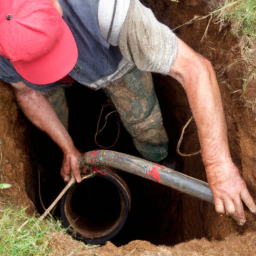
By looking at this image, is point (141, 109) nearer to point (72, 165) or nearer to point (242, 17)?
point (72, 165)

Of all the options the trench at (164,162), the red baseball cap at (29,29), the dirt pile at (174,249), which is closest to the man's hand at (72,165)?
the trench at (164,162)

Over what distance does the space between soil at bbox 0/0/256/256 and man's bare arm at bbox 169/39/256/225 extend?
252mm

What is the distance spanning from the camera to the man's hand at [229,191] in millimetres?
1284

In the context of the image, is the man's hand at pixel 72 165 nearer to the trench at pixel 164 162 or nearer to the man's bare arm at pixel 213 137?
the trench at pixel 164 162

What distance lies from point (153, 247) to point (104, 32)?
1.15 metres

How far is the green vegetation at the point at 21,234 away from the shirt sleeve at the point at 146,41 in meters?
0.98

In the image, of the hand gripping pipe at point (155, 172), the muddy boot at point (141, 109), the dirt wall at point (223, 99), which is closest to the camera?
the hand gripping pipe at point (155, 172)

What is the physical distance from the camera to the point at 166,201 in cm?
257

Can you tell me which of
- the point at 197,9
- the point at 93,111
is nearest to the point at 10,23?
the point at 197,9

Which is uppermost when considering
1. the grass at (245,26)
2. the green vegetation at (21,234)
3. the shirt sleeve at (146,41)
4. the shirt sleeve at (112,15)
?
the shirt sleeve at (112,15)

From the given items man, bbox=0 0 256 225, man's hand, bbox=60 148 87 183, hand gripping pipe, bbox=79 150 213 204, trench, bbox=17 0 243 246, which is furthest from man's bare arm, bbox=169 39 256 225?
man's hand, bbox=60 148 87 183

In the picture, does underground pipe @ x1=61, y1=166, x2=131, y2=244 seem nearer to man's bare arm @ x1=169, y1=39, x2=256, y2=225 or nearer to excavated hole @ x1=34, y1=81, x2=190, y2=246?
excavated hole @ x1=34, y1=81, x2=190, y2=246

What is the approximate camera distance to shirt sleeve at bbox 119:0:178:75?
124 centimetres

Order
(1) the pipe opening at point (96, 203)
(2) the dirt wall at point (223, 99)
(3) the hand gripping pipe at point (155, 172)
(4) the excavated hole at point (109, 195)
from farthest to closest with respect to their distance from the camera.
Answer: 1. (4) the excavated hole at point (109, 195)
2. (1) the pipe opening at point (96, 203)
3. (2) the dirt wall at point (223, 99)
4. (3) the hand gripping pipe at point (155, 172)
